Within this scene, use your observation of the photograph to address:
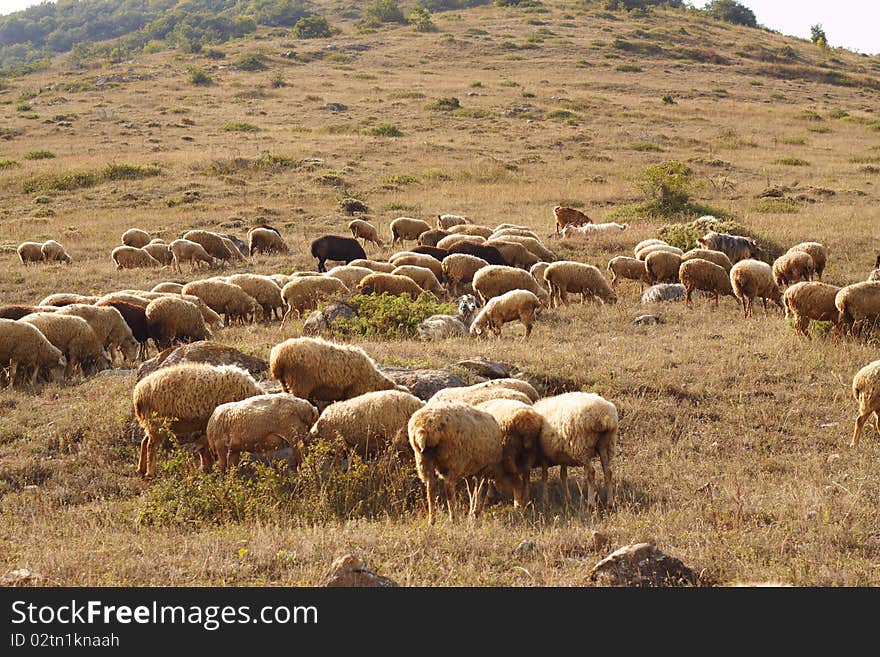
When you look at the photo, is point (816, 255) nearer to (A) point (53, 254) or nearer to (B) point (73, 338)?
(B) point (73, 338)

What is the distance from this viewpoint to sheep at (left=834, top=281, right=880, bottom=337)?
35.0ft

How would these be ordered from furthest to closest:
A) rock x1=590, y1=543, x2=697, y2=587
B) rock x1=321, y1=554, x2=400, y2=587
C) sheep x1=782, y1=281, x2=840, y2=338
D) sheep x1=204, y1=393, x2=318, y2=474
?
sheep x1=782, y1=281, x2=840, y2=338 < sheep x1=204, y1=393, x2=318, y2=474 < rock x1=590, y1=543, x2=697, y2=587 < rock x1=321, y1=554, x2=400, y2=587

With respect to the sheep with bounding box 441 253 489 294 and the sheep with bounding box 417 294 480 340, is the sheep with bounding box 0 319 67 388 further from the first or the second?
the sheep with bounding box 441 253 489 294

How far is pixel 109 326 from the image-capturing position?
1112cm

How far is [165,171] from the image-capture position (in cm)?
3092

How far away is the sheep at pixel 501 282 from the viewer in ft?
46.3

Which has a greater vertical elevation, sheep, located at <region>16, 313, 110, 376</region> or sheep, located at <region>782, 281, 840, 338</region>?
sheep, located at <region>782, 281, 840, 338</region>

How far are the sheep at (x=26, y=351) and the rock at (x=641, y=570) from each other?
7.36 meters

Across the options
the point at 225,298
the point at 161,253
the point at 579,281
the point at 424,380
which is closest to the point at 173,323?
the point at 225,298

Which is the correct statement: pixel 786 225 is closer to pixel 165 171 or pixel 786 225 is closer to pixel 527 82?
pixel 165 171

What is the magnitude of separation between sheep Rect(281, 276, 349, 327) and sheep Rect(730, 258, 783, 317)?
6.34 m

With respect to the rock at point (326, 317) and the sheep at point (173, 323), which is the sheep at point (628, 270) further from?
the sheep at point (173, 323)

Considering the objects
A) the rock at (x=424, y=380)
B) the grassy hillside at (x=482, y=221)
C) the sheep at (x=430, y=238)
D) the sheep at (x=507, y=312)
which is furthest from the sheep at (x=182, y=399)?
the sheep at (x=430, y=238)

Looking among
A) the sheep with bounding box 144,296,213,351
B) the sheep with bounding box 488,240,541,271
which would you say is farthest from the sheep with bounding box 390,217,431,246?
the sheep with bounding box 144,296,213,351
